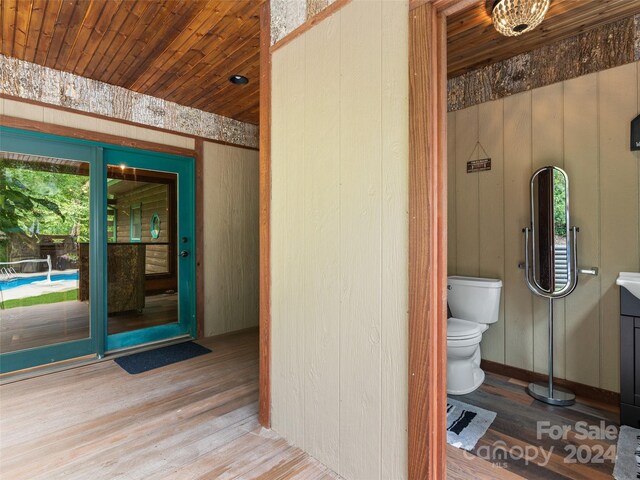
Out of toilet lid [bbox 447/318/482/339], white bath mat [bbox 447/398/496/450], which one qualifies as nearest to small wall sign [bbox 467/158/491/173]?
toilet lid [bbox 447/318/482/339]

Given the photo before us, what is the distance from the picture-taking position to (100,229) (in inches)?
123

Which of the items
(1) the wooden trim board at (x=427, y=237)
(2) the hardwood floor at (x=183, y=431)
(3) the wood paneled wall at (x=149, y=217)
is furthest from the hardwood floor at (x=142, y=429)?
(3) the wood paneled wall at (x=149, y=217)

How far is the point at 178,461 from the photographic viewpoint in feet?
5.54

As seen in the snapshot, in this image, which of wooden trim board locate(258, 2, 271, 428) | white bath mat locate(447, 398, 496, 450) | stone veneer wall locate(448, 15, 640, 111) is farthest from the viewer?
stone veneer wall locate(448, 15, 640, 111)

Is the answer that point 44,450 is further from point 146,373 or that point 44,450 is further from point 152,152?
point 152,152

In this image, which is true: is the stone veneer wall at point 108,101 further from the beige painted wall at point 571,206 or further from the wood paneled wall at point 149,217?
the beige painted wall at point 571,206

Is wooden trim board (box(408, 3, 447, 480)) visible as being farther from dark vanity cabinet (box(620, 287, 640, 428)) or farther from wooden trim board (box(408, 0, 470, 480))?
dark vanity cabinet (box(620, 287, 640, 428))

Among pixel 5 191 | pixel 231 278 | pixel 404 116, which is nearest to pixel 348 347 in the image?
pixel 404 116

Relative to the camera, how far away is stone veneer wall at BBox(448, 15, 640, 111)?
2221 millimetres

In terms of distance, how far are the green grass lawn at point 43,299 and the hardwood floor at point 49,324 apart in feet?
0.10

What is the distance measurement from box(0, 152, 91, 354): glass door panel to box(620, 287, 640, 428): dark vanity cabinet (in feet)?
13.6

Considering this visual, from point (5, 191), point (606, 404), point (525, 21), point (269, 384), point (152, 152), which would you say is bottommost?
point (606, 404)

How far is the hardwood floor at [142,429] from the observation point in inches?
64.2

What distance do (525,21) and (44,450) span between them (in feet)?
11.7
